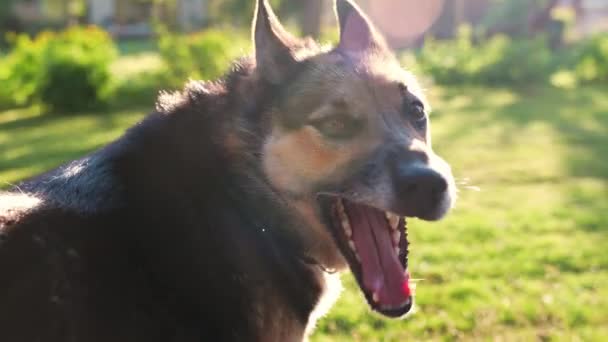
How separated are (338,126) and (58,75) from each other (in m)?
12.9

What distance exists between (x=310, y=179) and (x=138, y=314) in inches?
36.6

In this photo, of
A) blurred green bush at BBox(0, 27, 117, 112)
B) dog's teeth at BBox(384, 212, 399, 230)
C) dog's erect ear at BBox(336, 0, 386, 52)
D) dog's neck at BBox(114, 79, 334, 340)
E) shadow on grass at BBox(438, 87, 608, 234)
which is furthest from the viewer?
blurred green bush at BBox(0, 27, 117, 112)

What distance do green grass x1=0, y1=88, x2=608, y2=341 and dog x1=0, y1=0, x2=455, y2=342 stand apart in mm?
1875

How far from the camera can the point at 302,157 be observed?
9.18 feet

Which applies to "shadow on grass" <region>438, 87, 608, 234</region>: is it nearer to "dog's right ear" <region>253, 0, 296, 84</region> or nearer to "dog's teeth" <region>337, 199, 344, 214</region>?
"dog's teeth" <region>337, 199, 344, 214</region>

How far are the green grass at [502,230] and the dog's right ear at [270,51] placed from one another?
232 centimetres

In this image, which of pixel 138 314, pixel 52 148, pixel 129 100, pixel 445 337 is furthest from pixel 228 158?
pixel 129 100

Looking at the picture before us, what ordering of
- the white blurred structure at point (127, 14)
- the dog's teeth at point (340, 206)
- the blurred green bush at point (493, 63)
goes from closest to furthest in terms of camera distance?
1. the dog's teeth at point (340, 206)
2. the blurred green bush at point (493, 63)
3. the white blurred structure at point (127, 14)

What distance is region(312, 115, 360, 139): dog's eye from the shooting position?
9.12 ft

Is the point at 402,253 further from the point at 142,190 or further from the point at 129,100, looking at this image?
the point at 129,100

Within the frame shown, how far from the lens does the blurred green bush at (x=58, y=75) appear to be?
1432cm

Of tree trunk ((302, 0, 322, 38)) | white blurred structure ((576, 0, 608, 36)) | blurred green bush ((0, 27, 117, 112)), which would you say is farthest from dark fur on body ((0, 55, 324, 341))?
white blurred structure ((576, 0, 608, 36))

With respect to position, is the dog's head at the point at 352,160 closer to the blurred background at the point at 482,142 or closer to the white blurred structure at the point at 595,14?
the blurred background at the point at 482,142

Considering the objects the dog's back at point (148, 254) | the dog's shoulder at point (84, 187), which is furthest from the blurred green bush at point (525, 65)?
the dog's shoulder at point (84, 187)
